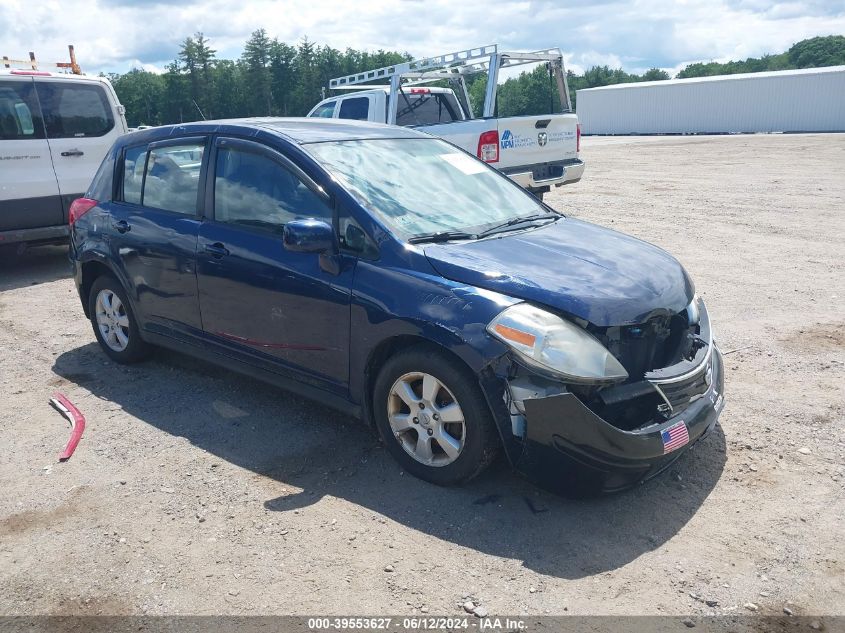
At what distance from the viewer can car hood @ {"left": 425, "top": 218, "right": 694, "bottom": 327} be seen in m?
3.42

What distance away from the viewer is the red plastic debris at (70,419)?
4.29m

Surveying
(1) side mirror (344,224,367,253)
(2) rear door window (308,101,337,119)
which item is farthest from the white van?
(1) side mirror (344,224,367,253)

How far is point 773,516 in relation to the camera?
3.43 metres

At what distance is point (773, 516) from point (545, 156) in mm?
7951

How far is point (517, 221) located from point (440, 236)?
703 millimetres

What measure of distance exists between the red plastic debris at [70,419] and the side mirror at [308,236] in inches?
72.0

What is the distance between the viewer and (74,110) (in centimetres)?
888

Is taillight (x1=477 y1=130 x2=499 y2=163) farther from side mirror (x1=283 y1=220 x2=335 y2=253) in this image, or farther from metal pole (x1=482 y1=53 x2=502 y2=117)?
side mirror (x1=283 y1=220 x2=335 y2=253)

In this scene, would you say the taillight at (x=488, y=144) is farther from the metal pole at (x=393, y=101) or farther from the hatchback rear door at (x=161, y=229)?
the hatchback rear door at (x=161, y=229)

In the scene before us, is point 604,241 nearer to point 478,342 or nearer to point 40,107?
point 478,342

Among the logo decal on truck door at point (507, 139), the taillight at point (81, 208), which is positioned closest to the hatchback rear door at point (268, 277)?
the taillight at point (81, 208)

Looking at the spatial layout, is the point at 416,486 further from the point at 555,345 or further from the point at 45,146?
the point at 45,146

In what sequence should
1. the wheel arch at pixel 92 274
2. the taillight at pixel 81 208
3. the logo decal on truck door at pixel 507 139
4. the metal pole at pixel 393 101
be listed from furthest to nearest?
the metal pole at pixel 393 101, the logo decal on truck door at pixel 507 139, the taillight at pixel 81 208, the wheel arch at pixel 92 274

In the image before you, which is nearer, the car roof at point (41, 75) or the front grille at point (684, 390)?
the front grille at point (684, 390)
